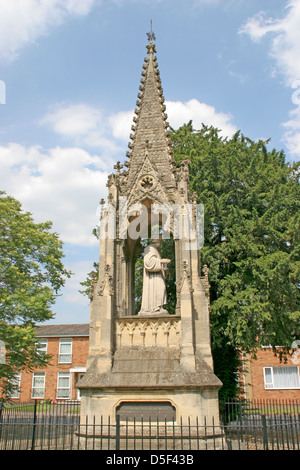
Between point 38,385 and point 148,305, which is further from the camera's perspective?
point 38,385

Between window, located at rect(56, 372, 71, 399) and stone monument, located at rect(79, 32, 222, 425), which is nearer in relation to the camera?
stone monument, located at rect(79, 32, 222, 425)

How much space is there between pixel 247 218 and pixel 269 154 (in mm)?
4476

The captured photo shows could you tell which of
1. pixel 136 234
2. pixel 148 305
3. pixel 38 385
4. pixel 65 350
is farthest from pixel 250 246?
pixel 38 385

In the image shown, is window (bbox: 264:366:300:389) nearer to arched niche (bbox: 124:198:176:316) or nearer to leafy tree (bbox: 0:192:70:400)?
leafy tree (bbox: 0:192:70:400)

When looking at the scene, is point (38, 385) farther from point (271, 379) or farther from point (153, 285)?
point (153, 285)

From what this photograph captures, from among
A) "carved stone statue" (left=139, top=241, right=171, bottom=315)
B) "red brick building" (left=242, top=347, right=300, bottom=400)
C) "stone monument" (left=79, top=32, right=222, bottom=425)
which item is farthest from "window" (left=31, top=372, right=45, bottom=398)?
"carved stone statue" (left=139, top=241, right=171, bottom=315)

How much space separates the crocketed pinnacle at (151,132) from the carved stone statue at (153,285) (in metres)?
2.33

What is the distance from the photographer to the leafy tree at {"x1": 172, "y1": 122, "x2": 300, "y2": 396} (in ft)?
51.6

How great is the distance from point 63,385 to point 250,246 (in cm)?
2972

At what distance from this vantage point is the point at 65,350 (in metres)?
40.0

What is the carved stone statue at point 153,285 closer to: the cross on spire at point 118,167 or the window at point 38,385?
the cross on spire at point 118,167

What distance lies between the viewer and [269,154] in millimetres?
20875

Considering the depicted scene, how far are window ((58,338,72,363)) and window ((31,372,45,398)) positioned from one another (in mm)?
2424
